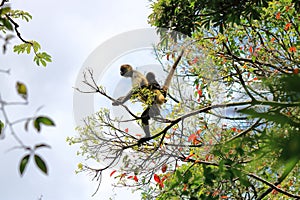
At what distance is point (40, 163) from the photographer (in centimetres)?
95

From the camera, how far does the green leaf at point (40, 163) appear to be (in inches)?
37.2

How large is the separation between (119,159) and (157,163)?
1.50ft

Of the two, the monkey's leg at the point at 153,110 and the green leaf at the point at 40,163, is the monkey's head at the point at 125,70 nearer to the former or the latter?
A: the monkey's leg at the point at 153,110

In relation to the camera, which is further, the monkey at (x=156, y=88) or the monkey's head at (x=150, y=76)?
the monkey's head at (x=150, y=76)

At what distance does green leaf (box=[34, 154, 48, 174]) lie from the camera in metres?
0.94

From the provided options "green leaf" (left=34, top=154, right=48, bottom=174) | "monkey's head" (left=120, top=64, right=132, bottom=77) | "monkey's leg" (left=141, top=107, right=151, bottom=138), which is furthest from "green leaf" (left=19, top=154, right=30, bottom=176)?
"monkey's head" (left=120, top=64, right=132, bottom=77)

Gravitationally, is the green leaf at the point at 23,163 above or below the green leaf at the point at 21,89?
below

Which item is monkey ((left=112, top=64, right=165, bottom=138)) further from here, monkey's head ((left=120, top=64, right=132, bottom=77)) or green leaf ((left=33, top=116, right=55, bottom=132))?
green leaf ((left=33, top=116, right=55, bottom=132))

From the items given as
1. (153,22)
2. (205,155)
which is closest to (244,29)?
(153,22)

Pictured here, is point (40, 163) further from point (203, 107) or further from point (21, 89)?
point (203, 107)

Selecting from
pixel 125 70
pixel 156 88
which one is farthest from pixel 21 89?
pixel 125 70

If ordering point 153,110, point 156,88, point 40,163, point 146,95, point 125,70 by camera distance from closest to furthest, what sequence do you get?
point 40,163, point 146,95, point 153,110, point 156,88, point 125,70

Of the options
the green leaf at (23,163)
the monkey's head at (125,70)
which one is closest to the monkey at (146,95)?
the monkey's head at (125,70)

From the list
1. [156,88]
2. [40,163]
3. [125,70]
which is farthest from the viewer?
[125,70]
